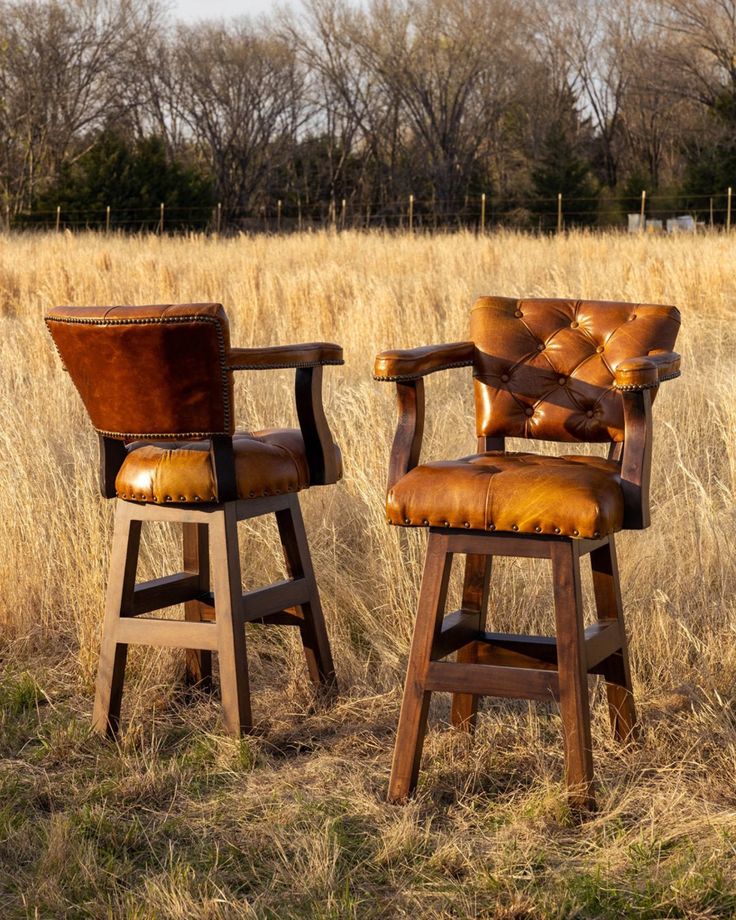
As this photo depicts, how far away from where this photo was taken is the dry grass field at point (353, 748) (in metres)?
2.62

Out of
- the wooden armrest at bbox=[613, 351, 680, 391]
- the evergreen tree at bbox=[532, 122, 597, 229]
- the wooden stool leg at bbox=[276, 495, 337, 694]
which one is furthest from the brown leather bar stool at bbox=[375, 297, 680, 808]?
the evergreen tree at bbox=[532, 122, 597, 229]

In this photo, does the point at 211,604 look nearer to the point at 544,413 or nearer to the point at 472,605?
the point at 472,605

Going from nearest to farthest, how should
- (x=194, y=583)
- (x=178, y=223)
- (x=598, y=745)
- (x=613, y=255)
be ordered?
1. (x=598, y=745)
2. (x=194, y=583)
3. (x=613, y=255)
4. (x=178, y=223)

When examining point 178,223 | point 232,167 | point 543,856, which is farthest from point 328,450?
point 232,167

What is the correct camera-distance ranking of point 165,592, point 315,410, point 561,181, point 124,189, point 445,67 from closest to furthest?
point 315,410
point 165,592
point 124,189
point 561,181
point 445,67

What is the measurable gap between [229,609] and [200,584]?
1.60 feet

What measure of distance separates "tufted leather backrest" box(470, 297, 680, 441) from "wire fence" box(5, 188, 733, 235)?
21.6 meters

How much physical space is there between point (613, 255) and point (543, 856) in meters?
11.2

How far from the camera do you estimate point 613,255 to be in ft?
43.4

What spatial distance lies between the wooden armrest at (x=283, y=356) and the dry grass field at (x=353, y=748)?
0.95 meters

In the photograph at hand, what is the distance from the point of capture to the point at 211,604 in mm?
3795

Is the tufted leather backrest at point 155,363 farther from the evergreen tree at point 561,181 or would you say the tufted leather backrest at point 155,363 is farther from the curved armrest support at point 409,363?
the evergreen tree at point 561,181

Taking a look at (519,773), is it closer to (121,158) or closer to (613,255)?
(613,255)

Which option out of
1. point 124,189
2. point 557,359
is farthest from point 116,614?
point 124,189
